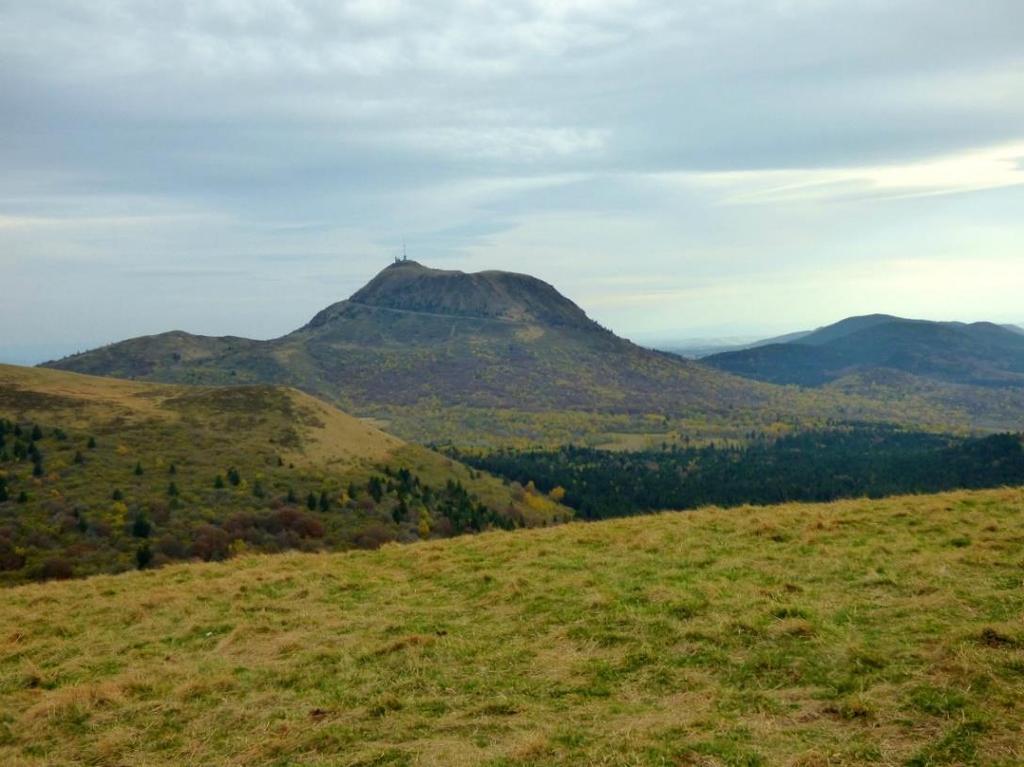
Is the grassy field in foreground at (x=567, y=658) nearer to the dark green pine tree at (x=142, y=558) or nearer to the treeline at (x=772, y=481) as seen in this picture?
the dark green pine tree at (x=142, y=558)

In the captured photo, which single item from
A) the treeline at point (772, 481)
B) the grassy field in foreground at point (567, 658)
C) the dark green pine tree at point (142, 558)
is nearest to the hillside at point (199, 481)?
the dark green pine tree at point (142, 558)

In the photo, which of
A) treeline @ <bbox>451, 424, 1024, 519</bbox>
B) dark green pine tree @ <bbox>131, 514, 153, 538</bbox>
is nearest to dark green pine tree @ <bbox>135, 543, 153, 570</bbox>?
dark green pine tree @ <bbox>131, 514, 153, 538</bbox>

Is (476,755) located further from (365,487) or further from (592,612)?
(365,487)

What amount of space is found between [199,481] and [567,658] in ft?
294

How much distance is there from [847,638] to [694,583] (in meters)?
4.69

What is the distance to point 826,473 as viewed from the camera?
19700 centimetres

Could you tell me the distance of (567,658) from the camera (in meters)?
13.2

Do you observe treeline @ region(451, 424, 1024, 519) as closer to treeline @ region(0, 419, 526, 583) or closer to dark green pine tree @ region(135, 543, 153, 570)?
treeline @ region(0, 419, 526, 583)

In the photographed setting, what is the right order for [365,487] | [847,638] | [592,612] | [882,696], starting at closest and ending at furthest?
1. [882,696]
2. [847,638]
3. [592,612]
4. [365,487]

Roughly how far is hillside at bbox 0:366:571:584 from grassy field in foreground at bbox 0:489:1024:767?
48261mm

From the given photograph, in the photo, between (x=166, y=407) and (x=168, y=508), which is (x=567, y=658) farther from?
(x=166, y=407)

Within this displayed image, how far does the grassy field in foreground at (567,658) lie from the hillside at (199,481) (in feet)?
158

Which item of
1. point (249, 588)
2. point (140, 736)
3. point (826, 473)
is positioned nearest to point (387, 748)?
point (140, 736)

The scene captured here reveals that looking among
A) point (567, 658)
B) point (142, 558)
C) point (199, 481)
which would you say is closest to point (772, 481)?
point (199, 481)
